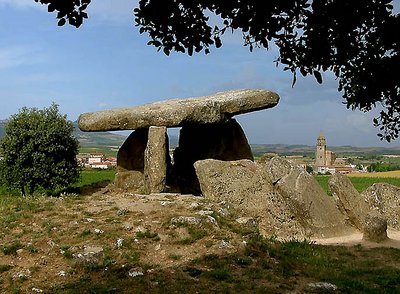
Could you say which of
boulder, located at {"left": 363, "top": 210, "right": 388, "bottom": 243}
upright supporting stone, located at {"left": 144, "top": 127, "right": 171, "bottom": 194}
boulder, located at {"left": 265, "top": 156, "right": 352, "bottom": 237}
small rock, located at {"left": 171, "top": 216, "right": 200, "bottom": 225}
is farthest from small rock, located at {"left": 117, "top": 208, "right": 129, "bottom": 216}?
boulder, located at {"left": 363, "top": 210, "right": 388, "bottom": 243}

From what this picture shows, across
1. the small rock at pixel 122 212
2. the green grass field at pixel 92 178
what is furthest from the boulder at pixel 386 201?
the green grass field at pixel 92 178

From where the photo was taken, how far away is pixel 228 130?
22.1 meters

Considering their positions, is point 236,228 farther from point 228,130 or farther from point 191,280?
point 228,130

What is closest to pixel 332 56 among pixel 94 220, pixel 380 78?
pixel 380 78

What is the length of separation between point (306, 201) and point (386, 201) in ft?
12.3

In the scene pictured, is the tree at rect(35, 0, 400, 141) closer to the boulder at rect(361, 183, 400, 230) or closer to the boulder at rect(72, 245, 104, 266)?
the boulder at rect(72, 245, 104, 266)

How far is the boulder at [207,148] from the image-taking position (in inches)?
852

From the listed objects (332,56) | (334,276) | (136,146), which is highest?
(332,56)

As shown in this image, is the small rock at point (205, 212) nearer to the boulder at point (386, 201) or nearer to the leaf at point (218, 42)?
the leaf at point (218, 42)

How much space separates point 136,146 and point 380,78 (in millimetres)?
15956

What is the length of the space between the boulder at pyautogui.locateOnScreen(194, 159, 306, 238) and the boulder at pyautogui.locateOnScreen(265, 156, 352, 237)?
0.19m

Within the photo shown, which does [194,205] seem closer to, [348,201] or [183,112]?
[348,201]

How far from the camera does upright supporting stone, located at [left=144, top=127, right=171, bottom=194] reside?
18.6 metres

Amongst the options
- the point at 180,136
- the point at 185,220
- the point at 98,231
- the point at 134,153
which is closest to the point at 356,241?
the point at 185,220
